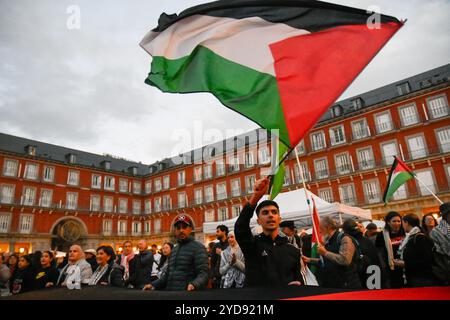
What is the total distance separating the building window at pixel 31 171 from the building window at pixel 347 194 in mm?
35458

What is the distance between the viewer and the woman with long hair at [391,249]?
4.54m

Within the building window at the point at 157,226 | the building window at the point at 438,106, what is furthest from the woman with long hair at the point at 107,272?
the building window at the point at 157,226

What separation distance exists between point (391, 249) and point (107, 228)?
132 ft

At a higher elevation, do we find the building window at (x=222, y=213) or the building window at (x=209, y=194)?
the building window at (x=209, y=194)

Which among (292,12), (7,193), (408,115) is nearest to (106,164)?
(7,193)

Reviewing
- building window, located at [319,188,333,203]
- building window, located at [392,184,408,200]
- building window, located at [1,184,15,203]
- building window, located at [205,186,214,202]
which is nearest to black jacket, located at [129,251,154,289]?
building window, located at [392,184,408,200]

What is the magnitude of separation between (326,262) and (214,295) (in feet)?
10.00

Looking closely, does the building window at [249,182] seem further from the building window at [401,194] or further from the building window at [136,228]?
the building window at [136,228]

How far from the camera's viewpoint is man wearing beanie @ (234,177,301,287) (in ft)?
8.27

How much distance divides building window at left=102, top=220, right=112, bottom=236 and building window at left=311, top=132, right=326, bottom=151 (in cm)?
2927

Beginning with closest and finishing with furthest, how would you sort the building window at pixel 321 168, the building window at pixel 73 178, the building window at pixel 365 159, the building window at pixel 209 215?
the building window at pixel 365 159
the building window at pixel 321 168
the building window at pixel 209 215
the building window at pixel 73 178

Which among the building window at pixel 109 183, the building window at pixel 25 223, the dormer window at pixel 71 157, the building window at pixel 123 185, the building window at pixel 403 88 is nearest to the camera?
the building window at pixel 403 88

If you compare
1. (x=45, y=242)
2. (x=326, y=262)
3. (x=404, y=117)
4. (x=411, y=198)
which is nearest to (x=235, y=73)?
(x=326, y=262)

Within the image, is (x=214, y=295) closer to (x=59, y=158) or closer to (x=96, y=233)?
(x=96, y=233)
